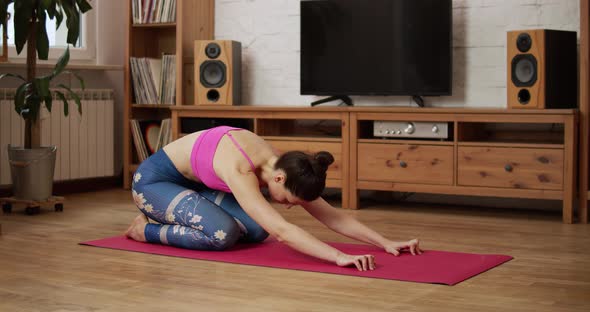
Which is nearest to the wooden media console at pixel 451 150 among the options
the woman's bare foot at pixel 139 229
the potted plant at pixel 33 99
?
the potted plant at pixel 33 99

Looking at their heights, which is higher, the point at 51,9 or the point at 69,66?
the point at 51,9

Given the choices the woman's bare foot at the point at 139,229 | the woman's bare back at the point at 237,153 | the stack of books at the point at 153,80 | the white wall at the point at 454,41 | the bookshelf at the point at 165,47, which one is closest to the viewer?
the woman's bare back at the point at 237,153

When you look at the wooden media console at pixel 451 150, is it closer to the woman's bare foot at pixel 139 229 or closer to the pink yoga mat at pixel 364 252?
the pink yoga mat at pixel 364 252

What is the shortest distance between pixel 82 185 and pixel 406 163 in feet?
7.03

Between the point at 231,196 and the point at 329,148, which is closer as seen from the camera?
the point at 231,196

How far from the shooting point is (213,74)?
205 inches

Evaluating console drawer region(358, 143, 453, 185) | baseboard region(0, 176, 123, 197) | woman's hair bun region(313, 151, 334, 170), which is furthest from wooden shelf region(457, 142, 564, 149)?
baseboard region(0, 176, 123, 197)

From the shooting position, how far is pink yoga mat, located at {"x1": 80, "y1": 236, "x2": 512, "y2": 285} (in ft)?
9.09

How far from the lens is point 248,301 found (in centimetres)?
244

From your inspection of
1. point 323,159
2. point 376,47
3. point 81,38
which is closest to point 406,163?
point 376,47

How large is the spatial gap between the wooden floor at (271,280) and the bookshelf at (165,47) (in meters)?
1.58

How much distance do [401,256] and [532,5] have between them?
6.88 feet

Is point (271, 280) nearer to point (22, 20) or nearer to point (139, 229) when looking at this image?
point (139, 229)

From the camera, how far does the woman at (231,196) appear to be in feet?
9.13
